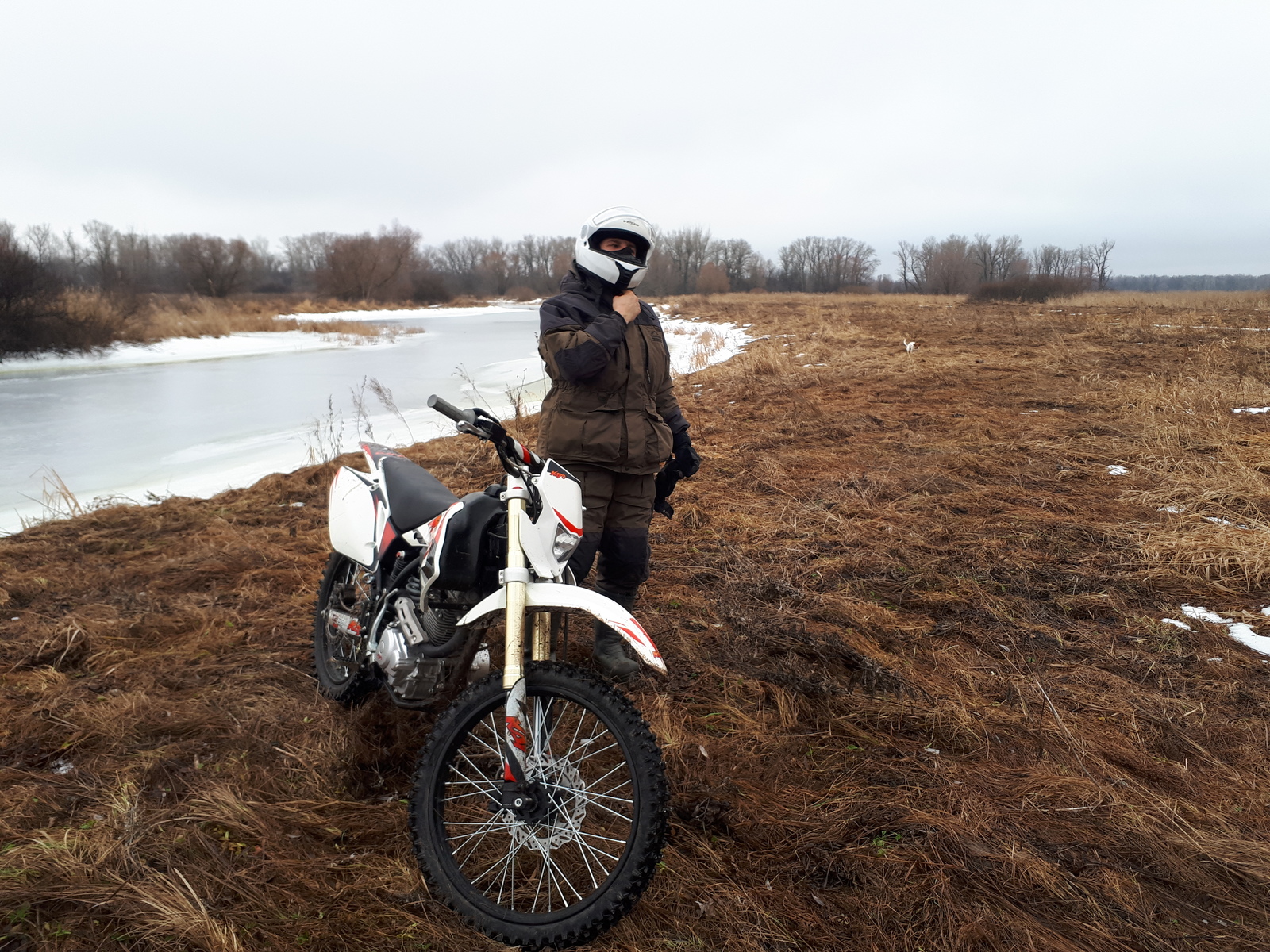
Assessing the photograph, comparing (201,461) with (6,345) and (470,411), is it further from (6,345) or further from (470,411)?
(6,345)

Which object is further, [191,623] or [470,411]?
[191,623]

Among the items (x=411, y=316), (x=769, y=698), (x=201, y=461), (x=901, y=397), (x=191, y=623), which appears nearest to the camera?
(x=769, y=698)

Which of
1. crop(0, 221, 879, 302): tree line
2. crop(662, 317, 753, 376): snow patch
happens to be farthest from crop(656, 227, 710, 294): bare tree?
crop(662, 317, 753, 376): snow patch

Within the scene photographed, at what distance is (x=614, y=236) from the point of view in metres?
2.61

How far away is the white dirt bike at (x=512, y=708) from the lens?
64.7 inches

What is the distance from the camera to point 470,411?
1969 millimetres

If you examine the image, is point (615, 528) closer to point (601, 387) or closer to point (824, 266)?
point (601, 387)

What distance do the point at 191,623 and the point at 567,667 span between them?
2566 mm

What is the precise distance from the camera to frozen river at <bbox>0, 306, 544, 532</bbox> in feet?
22.9

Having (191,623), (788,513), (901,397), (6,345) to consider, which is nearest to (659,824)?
(191,623)

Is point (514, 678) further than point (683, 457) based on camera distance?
No

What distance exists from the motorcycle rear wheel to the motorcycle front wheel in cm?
81

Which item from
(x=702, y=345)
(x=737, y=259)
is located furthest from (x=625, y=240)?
(x=737, y=259)

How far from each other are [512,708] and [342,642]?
1.49 metres
